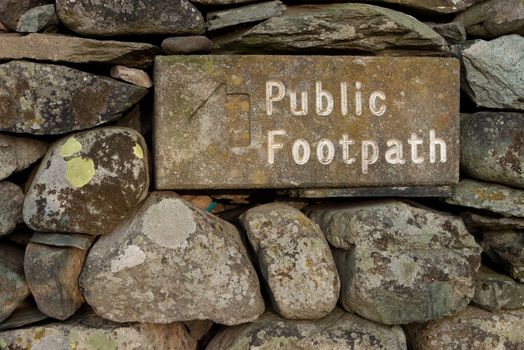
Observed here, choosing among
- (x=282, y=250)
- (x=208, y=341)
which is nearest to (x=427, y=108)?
(x=282, y=250)

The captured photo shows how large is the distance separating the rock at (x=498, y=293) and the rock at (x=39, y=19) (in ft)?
7.64

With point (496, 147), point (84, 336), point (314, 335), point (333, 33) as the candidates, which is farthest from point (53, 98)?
point (496, 147)

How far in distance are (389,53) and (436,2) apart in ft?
1.28

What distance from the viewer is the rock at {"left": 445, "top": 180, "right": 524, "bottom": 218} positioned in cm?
274

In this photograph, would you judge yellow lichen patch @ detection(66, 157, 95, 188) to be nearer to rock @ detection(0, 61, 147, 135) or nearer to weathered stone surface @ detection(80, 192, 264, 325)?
rock @ detection(0, 61, 147, 135)

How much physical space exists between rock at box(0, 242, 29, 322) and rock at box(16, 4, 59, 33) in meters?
1.02

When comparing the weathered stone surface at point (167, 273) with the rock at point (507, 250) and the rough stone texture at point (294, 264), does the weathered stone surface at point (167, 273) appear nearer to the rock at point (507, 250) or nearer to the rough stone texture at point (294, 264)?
the rough stone texture at point (294, 264)

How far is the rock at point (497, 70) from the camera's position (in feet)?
9.14

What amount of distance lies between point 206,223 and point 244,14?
0.97 m

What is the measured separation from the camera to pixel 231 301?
8.28 ft

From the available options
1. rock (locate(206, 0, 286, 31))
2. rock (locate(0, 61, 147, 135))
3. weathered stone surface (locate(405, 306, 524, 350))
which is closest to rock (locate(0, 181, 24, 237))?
rock (locate(0, 61, 147, 135))

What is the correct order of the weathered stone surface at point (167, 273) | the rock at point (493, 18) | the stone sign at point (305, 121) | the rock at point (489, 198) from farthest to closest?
the rock at point (493, 18) < the rock at point (489, 198) < the stone sign at point (305, 121) < the weathered stone surface at point (167, 273)

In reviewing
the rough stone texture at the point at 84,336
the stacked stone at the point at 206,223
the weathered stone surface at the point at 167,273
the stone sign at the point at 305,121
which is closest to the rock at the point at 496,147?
the stacked stone at the point at 206,223

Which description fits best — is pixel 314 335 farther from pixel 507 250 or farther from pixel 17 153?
pixel 17 153
